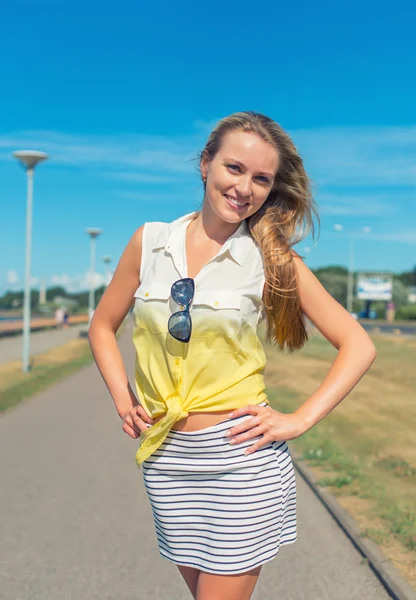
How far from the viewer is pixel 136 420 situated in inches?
97.9

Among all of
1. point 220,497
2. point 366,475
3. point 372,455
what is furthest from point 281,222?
point 372,455

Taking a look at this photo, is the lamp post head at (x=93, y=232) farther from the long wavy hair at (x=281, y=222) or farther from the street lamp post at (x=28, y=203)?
the long wavy hair at (x=281, y=222)

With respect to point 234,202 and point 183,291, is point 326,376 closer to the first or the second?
point 183,291

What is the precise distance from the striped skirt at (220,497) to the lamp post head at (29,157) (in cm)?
1940

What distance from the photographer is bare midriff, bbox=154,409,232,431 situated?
237 centimetres

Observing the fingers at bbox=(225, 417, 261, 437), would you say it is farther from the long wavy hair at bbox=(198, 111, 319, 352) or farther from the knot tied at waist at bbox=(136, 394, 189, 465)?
the long wavy hair at bbox=(198, 111, 319, 352)

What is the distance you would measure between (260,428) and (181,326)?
0.37 metres

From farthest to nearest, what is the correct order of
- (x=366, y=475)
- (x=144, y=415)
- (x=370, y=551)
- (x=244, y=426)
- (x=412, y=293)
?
(x=412, y=293), (x=366, y=475), (x=370, y=551), (x=144, y=415), (x=244, y=426)

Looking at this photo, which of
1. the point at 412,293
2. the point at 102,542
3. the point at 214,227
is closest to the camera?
the point at 214,227

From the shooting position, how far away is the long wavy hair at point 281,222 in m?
2.46

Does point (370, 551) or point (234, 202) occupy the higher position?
point (234, 202)

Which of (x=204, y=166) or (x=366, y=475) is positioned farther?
(x=366, y=475)

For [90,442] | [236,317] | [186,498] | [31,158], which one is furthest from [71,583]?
[31,158]

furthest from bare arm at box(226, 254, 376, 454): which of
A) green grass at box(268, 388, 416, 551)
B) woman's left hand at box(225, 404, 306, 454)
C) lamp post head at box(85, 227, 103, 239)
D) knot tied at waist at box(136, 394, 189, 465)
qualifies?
lamp post head at box(85, 227, 103, 239)
